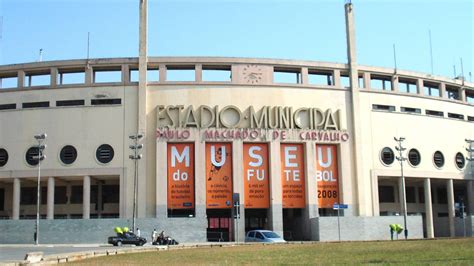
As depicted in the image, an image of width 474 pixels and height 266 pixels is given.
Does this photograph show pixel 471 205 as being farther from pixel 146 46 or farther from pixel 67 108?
pixel 67 108

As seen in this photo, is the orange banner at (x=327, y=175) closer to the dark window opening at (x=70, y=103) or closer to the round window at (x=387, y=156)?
the round window at (x=387, y=156)

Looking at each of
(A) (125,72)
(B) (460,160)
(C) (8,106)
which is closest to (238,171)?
(A) (125,72)

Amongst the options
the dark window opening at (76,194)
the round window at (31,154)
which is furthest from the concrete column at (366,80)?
the round window at (31,154)

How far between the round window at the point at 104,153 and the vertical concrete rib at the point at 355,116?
24.0 meters

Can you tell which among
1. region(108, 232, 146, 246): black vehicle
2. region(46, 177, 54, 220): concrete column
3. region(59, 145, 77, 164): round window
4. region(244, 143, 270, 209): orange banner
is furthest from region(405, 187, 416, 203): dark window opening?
region(46, 177, 54, 220): concrete column

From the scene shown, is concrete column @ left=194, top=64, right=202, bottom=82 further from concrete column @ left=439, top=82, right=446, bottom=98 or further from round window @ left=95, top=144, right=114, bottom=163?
concrete column @ left=439, top=82, right=446, bottom=98

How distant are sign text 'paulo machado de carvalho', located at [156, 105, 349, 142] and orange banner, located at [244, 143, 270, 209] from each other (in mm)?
1347

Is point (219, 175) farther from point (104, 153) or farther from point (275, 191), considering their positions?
point (104, 153)

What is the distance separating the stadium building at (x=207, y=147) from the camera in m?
57.7

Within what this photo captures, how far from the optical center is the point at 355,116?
6250 centimetres

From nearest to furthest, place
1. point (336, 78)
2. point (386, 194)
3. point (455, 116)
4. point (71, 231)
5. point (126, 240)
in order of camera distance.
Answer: point (126, 240) < point (71, 231) < point (336, 78) < point (386, 194) < point (455, 116)

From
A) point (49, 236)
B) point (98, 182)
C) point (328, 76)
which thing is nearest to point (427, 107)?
point (328, 76)

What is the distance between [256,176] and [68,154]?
59.5 feet

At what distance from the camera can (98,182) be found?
207 ft
